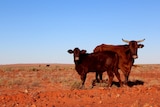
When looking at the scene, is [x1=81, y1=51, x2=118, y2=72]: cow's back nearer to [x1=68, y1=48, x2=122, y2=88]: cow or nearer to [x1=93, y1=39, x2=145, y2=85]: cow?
[x1=68, y1=48, x2=122, y2=88]: cow

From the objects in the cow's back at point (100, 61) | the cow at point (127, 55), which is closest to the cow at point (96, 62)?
the cow's back at point (100, 61)

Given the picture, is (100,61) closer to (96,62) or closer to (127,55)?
(96,62)

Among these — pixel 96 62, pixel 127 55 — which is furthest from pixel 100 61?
pixel 127 55

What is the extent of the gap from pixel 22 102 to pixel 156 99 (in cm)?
406

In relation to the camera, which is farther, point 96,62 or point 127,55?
point 127,55

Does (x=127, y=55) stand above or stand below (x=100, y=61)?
above

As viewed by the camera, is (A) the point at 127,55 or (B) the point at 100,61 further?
(A) the point at 127,55

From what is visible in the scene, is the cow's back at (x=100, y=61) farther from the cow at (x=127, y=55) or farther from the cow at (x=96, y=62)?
the cow at (x=127, y=55)

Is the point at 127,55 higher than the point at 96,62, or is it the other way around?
the point at 127,55

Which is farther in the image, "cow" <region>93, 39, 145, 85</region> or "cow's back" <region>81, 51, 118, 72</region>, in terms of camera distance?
"cow" <region>93, 39, 145, 85</region>

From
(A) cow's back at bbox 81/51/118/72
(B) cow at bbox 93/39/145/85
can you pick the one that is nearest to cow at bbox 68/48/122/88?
(A) cow's back at bbox 81/51/118/72

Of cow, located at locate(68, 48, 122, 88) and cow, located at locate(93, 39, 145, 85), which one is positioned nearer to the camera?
cow, located at locate(68, 48, 122, 88)

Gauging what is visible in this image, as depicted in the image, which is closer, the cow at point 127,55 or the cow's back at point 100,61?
the cow's back at point 100,61

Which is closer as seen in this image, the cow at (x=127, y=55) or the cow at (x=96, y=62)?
the cow at (x=96, y=62)
